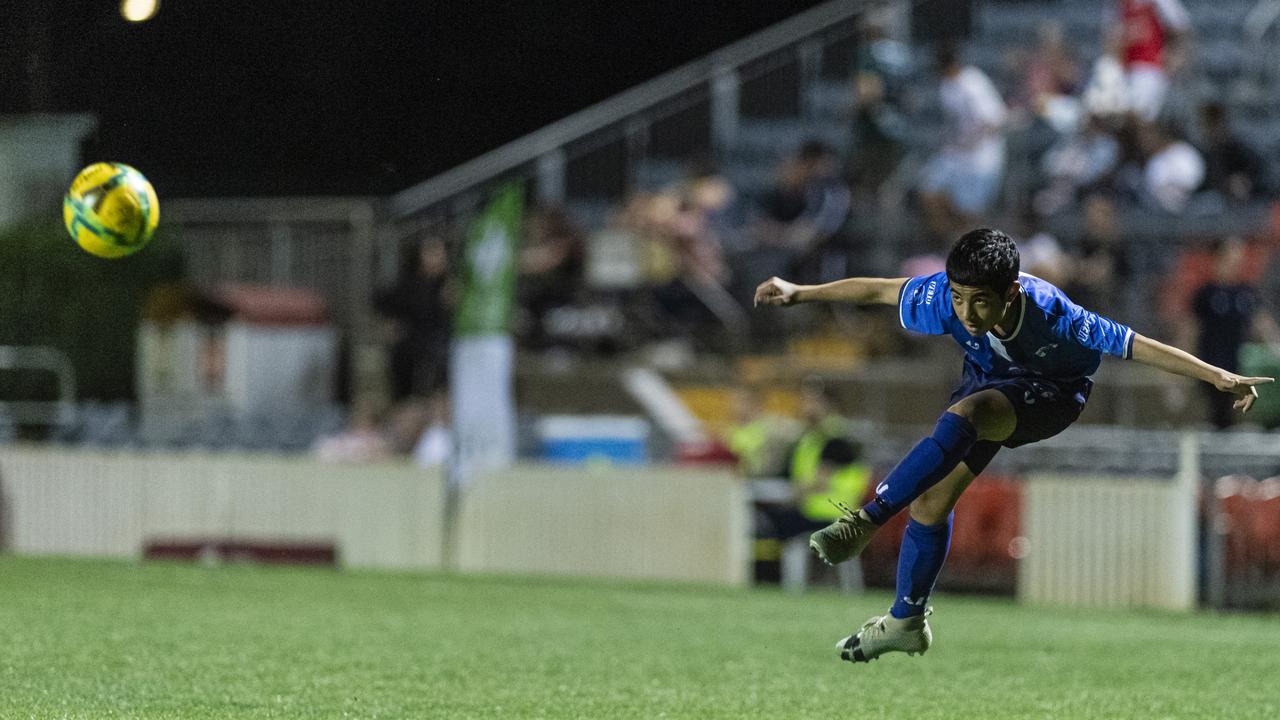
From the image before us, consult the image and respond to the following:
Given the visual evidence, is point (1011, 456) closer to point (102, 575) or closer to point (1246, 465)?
point (1246, 465)

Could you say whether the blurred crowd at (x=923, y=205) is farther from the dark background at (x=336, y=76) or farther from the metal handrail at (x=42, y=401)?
the metal handrail at (x=42, y=401)

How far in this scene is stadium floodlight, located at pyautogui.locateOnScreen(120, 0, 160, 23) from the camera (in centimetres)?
→ 1398

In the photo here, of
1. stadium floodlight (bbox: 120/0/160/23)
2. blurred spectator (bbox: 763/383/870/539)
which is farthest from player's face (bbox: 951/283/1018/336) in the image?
stadium floodlight (bbox: 120/0/160/23)

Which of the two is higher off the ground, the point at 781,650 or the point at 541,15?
the point at 541,15

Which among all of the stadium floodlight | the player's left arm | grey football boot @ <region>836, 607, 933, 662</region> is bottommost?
grey football boot @ <region>836, 607, 933, 662</region>

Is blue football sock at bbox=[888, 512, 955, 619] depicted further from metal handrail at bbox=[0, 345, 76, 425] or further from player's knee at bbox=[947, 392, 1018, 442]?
metal handrail at bbox=[0, 345, 76, 425]

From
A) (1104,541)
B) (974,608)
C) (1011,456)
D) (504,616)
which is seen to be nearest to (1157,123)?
(1011,456)

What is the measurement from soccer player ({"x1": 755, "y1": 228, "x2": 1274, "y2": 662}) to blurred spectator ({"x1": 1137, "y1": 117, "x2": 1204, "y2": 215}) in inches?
419

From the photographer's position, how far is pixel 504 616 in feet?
39.4

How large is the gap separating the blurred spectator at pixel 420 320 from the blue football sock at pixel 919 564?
11573 millimetres

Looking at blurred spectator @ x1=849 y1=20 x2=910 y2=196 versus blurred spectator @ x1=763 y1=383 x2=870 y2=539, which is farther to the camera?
blurred spectator @ x1=849 y1=20 x2=910 y2=196

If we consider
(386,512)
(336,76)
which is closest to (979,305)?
(386,512)

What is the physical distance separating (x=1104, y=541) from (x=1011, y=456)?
1.83m

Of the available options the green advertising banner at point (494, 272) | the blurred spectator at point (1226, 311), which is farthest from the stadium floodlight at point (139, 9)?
the blurred spectator at point (1226, 311)
